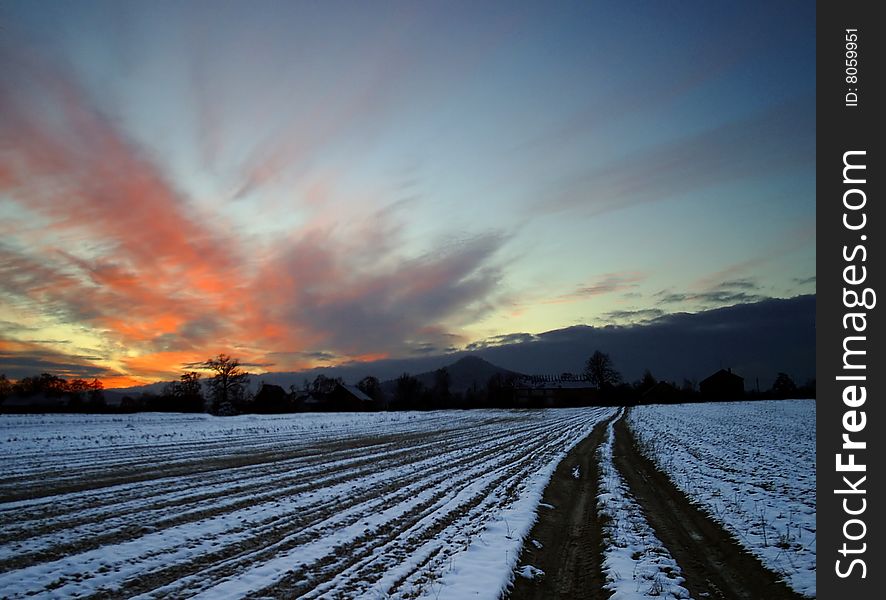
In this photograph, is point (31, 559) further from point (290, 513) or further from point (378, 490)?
point (378, 490)

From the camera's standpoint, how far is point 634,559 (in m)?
8.30

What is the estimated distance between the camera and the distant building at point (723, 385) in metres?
124

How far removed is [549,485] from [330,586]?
965cm

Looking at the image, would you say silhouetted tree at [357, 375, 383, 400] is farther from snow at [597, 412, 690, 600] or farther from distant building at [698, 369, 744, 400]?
snow at [597, 412, 690, 600]

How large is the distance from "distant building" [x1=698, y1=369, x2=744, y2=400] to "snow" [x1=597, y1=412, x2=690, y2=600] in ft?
418

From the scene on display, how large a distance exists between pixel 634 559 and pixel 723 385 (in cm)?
13747

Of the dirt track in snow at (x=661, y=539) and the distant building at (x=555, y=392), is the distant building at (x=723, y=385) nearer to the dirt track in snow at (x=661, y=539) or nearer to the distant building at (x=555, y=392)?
the distant building at (x=555, y=392)

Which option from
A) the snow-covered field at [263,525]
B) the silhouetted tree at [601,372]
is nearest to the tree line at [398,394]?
the silhouetted tree at [601,372]

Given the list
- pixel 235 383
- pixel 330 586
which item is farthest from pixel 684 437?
pixel 235 383

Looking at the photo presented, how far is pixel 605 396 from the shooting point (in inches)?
Result: 5172

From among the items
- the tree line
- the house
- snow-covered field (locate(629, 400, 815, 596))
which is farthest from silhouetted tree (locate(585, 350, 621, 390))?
snow-covered field (locate(629, 400, 815, 596))

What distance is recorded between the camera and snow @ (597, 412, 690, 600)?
23.0 ft

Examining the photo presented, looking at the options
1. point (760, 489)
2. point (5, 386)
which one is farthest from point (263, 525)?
point (5, 386)

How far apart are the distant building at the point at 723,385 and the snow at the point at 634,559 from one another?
418 feet
